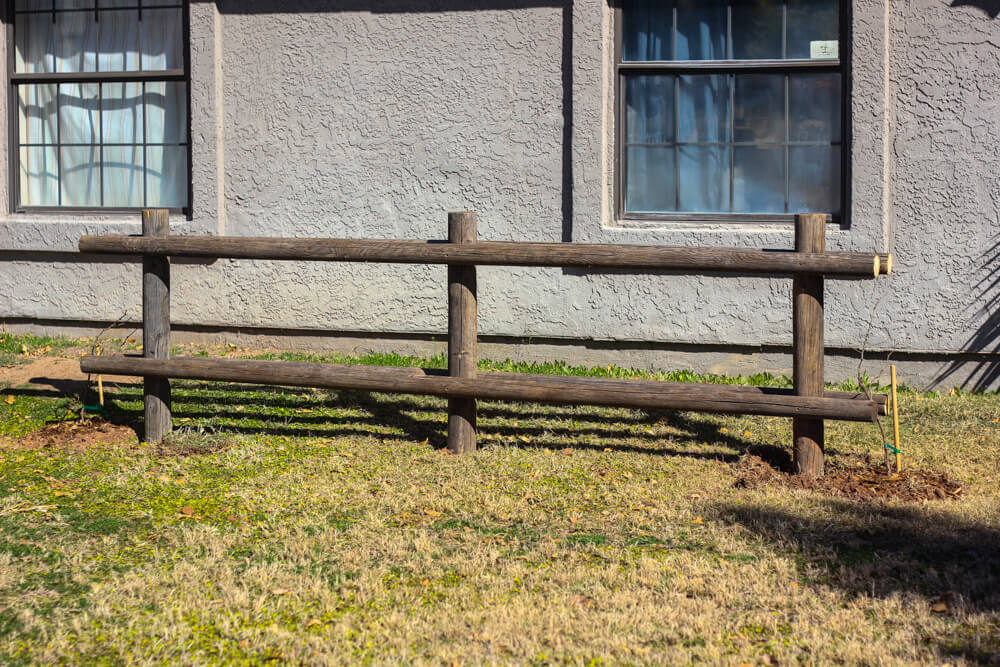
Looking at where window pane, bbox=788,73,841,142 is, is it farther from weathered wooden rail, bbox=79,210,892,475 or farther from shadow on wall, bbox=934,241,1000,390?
weathered wooden rail, bbox=79,210,892,475

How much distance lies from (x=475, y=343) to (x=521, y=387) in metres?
0.38

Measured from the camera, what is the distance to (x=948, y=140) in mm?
7387

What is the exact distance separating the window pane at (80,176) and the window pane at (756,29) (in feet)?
18.6

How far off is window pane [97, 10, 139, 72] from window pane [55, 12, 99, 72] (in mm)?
88

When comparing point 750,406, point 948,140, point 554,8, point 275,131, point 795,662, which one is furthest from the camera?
point 275,131

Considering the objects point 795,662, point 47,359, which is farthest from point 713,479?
point 47,359

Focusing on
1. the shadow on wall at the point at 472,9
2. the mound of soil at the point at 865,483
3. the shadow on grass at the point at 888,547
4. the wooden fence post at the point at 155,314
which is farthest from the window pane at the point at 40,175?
the shadow on grass at the point at 888,547

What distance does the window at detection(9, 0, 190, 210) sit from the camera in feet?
29.8

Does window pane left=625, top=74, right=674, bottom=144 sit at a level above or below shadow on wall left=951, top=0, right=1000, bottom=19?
below

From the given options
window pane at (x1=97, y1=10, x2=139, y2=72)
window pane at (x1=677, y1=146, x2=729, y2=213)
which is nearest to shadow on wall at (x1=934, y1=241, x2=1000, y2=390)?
window pane at (x1=677, y1=146, x2=729, y2=213)

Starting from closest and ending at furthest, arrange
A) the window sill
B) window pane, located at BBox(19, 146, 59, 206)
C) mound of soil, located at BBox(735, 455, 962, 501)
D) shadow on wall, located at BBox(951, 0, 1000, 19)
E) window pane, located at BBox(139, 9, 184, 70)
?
mound of soil, located at BBox(735, 455, 962, 501) < shadow on wall, located at BBox(951, 0, 1000, 19) < the window sill < window pane, located at BBox(139, 9, 184, 70) < window pane, located at BBox(19, 146, 59, 206)

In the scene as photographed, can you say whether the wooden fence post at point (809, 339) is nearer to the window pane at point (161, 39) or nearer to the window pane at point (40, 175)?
the window pane at point (161, 39)

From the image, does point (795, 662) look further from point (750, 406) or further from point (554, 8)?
point (554, 8)

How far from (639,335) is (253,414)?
295cm
